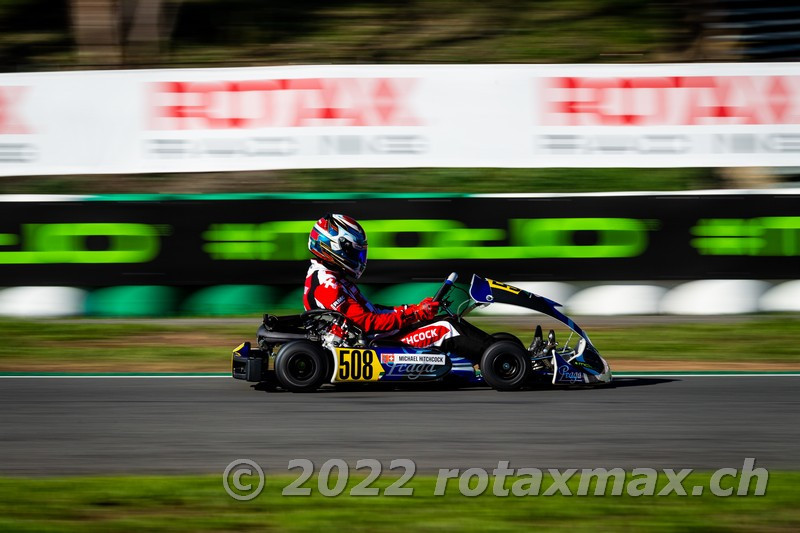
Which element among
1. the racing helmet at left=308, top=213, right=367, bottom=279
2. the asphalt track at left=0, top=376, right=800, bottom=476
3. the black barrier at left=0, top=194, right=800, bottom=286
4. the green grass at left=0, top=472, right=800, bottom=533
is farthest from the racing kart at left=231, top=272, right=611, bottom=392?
the black barrier at left=0, top=194, right=800, bottom=286

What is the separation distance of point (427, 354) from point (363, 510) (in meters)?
2.72

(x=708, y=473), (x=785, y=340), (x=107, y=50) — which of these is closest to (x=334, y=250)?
(x=708, y=473)

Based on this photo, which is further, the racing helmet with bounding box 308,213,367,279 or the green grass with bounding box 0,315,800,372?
the green grass with bounding box 0,315,800,372

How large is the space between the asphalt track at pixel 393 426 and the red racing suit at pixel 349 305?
0.50m

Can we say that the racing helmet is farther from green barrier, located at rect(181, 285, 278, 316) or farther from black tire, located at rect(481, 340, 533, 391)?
green barrier, located at rect(181, 285, 278, 316)

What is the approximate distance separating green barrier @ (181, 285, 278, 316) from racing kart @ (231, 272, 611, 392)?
12.0 feet

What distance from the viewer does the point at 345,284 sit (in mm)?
7508

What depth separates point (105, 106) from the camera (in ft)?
39.4

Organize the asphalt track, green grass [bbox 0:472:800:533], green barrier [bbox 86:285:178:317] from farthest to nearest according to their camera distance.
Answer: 1. green barrier [bbox 86:285:178:317]
2. the asphalt track
3. green grass [bbox 0:472:800:533]

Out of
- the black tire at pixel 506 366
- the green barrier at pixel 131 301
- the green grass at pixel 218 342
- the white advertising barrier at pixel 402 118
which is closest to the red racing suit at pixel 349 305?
the black tire at pixel 506 366

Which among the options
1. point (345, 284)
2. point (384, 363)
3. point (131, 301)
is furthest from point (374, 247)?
point (384, 363)

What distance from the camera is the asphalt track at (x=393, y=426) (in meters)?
5.71

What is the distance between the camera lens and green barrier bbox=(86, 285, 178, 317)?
438 inches

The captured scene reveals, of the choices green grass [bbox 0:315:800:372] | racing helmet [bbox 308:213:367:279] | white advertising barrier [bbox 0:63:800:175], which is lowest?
green grass [bbox 0:315:800:372]
